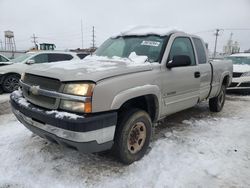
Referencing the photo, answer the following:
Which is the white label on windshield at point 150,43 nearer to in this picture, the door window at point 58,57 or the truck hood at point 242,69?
the truck hood at point 242,69

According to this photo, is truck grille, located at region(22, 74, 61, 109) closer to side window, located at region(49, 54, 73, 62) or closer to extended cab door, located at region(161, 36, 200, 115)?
extended cab door, located at region(161, 36, 200, 115)

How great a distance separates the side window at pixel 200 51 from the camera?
4.81 meters

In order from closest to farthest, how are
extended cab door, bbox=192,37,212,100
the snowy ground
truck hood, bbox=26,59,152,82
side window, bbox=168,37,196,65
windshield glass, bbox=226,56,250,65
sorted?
truck hood, bbox=26,59,152,82, the snowy ground, side window, bbox=168,37,196,65, extended cab door, bbox=192,37,212,100, windshield glass, bbox=226,56,250,65

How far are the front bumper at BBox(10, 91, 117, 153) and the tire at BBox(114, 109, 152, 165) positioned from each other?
228mm

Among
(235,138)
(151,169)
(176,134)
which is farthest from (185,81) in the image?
(151,169)

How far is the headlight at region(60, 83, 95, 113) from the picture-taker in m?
2.58

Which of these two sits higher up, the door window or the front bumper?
the door window

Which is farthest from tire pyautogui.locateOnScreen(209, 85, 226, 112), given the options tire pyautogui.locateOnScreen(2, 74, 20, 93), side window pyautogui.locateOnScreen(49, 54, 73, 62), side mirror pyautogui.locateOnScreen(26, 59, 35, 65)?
tire pyautogui.locateOnScreen(2, 74, 20, 93)

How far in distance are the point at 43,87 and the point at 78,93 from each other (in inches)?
23.1

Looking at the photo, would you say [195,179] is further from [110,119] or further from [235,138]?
[235,138]

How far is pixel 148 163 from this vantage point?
3293mm

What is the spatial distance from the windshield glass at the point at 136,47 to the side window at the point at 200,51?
3.86 feet

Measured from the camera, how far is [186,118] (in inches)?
218

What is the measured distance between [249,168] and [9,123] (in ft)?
14.9
